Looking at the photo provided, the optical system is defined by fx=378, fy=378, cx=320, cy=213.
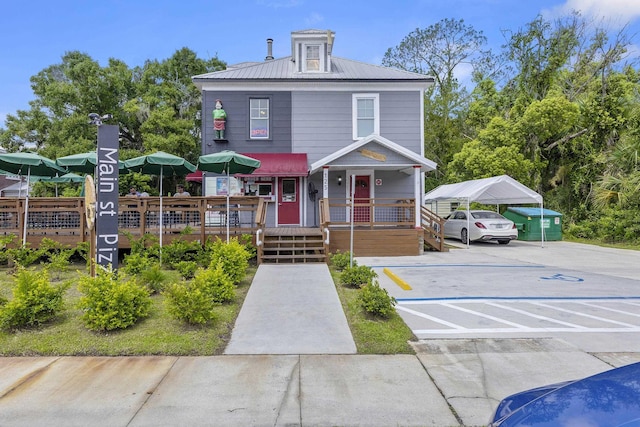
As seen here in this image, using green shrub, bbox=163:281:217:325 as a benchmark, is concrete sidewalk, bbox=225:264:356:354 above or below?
below

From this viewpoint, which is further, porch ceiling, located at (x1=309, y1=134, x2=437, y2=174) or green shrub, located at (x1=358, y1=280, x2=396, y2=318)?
porch ceiling, located at (x1=309, y1=134, x2=437, y2=174)

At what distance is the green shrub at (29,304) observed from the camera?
4789 mm

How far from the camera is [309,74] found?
46.5ft

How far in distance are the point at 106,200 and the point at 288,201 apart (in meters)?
8.32

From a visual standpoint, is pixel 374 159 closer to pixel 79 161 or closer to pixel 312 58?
pixel 312 58

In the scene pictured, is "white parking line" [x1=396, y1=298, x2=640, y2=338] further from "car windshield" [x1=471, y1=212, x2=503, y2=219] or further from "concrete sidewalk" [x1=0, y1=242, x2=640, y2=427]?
"car windshield" [x1=471, y1=212, x2=503, y2=219]

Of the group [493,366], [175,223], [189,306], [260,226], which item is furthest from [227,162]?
[493,366]

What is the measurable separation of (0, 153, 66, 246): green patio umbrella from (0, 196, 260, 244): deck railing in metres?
0.31

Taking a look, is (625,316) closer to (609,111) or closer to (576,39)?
(609,111)

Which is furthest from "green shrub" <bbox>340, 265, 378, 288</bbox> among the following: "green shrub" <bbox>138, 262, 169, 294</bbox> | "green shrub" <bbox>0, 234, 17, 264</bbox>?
"green shrub" <bbox>0, 234, 17, 264</bbox>

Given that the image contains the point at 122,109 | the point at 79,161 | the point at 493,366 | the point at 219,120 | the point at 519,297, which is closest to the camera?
the point at 493,366

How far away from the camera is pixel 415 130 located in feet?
46.3

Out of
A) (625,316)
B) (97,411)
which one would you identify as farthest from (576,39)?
(97,411)

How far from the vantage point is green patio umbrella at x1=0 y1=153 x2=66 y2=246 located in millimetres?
8961
